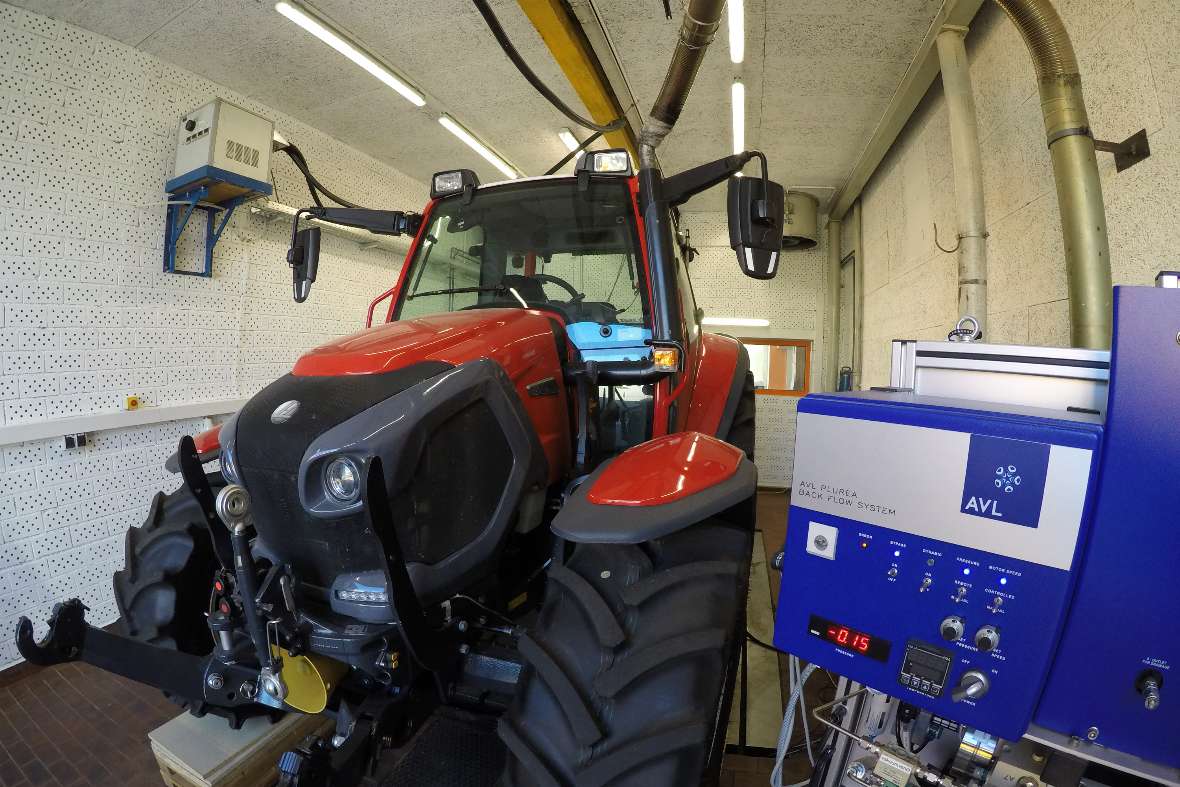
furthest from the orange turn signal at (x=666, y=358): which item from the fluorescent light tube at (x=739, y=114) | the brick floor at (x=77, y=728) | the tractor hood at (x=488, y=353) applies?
the fluorescent light tube at (x=739, y=114)

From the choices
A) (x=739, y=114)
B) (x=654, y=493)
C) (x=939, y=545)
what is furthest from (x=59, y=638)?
(x=739, y=114)

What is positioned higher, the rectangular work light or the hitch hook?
the rectangular work light

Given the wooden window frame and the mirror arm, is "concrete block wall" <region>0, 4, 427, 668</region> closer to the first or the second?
the mirror arm

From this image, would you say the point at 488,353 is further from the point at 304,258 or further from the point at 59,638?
the point at 304,258

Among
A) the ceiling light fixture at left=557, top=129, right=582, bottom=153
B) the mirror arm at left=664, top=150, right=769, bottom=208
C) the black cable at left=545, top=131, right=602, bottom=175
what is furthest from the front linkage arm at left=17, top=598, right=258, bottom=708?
the ceiling light fixture at left=557, top=129, right=582, bottom=153

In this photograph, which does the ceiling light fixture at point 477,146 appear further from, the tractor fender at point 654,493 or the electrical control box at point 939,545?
the electrical control box at point 939,545

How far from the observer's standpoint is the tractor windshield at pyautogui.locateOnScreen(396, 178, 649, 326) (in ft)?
6.32

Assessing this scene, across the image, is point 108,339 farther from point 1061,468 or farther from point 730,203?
point 1061,468

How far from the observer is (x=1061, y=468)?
80 centimetres

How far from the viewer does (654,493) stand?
1154 mm

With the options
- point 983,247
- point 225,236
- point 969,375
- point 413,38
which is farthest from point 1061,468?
point 225,236

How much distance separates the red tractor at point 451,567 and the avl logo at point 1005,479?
0.48 m

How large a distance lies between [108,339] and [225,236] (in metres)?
1.05

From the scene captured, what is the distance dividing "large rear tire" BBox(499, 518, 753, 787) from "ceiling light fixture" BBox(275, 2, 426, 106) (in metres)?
3.43
